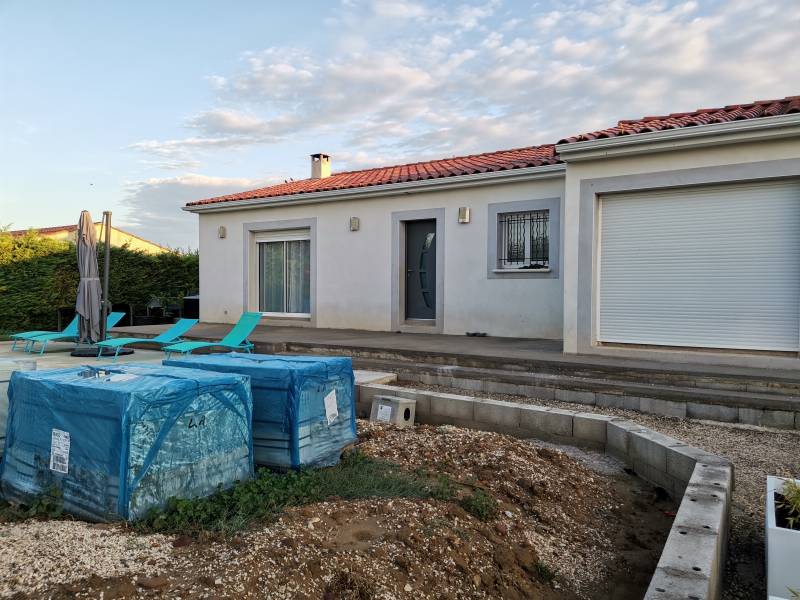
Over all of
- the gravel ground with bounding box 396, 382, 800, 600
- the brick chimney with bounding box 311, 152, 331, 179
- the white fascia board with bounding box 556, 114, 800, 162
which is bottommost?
the gravel ground with bounding box 396, 382, 800, 600

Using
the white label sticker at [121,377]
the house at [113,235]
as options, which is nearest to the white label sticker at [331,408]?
the white label sticker at [121,377]

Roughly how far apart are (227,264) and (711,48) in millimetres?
10957

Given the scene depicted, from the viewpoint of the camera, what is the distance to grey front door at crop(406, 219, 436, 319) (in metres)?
11.6

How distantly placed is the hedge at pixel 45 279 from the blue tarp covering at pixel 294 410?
43.5ft

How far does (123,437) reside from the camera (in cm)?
295

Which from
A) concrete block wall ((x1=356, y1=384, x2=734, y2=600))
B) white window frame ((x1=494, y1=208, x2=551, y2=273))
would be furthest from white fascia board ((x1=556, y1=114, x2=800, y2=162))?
concrete block wall ((x1=356, y1=384, x2=734, y2=600))

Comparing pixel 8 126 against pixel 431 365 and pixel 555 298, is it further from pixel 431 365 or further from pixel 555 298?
pixel 555 298

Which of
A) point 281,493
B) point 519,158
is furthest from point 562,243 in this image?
point 281,493

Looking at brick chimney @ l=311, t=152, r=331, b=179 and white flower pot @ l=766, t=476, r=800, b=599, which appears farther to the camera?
brick chimney @ l=311, t=152, r=331, b=179

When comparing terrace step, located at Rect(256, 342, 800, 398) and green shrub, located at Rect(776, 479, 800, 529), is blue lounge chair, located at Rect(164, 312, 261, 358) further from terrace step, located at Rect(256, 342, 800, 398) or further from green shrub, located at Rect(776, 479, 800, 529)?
green shrub, located at Rect(776, 479, 800, 529)

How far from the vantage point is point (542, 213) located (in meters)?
10.2

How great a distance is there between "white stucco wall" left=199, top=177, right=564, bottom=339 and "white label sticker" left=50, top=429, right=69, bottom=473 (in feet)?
26.8

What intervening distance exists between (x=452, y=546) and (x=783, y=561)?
1.46m

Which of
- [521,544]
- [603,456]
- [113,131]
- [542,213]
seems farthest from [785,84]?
[113,131]
